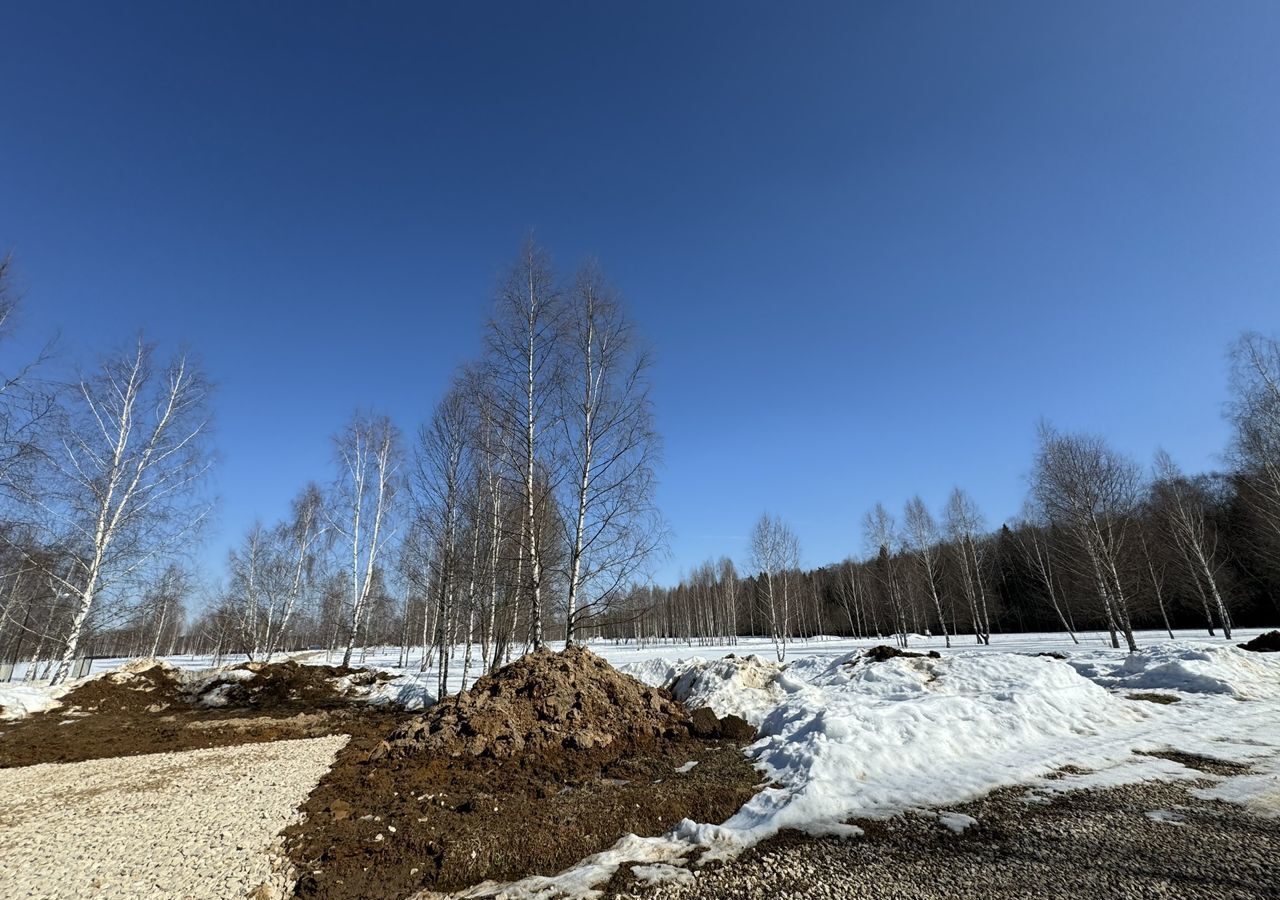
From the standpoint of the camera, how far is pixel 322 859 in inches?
187

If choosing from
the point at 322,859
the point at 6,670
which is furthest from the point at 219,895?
the point at 6,670

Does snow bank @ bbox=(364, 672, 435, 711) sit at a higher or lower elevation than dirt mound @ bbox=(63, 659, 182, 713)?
lower

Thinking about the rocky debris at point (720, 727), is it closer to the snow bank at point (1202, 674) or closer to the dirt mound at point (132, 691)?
the snow bank at point (1202, 674)

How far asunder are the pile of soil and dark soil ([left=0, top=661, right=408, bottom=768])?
3.94 metres

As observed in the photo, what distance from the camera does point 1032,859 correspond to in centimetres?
421

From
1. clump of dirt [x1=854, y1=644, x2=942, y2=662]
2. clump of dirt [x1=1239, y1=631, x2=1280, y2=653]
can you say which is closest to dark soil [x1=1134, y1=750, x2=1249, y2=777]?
clump of dirt [x1=854, y1=644, x2=942, y2=662]

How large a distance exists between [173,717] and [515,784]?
13.3 m

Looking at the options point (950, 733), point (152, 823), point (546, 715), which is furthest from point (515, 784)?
point (950, 733)

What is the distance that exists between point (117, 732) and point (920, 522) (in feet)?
142

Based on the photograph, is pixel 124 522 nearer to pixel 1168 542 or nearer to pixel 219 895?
pixel 219 895

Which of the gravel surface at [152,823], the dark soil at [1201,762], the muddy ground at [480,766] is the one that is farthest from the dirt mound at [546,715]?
the dark soil at [1201,762]

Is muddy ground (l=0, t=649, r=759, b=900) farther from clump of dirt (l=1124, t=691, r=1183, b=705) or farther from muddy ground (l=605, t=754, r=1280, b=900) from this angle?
clump of dirt (l=1124, t=691, r=1183, b=705)

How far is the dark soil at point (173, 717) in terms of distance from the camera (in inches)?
390

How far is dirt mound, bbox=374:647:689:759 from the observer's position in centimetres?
831
